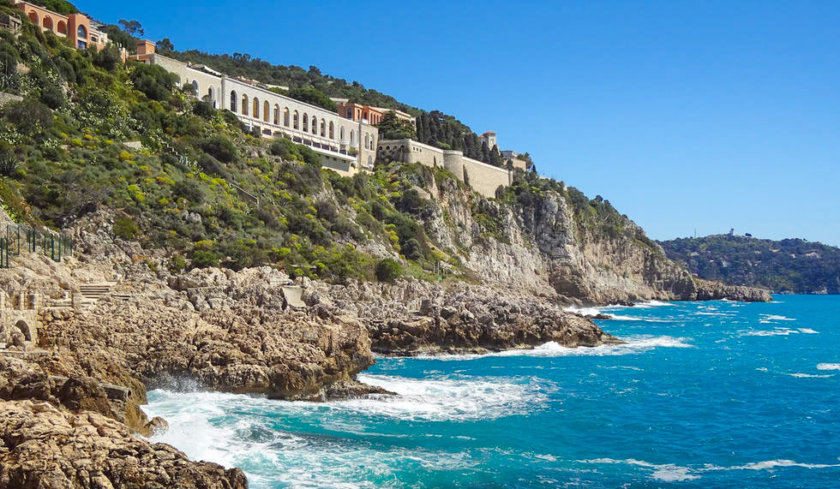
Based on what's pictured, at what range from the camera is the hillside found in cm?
15788

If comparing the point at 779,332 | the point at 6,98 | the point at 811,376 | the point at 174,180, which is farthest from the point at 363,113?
the point at 811,376

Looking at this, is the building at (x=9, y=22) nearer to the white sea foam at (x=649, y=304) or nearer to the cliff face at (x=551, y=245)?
the cliff face at (x=551, y=245)

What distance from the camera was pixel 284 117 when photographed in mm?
61562

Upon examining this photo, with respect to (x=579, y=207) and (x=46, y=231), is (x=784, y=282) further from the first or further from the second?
(x=46, y=231)

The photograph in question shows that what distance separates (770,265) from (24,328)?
17165 centimetres

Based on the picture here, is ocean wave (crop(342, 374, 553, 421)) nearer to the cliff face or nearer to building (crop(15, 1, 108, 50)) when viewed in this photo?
the cliff face

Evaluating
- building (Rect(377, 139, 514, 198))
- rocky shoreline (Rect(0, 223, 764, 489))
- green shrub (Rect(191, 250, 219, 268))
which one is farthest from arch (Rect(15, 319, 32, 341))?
building (Rect(377, 139, 514, 198))

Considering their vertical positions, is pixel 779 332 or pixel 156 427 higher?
pixel 779 332

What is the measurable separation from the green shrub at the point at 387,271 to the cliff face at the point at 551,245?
17.8m

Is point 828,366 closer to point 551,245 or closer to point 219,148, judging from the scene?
point 219,148

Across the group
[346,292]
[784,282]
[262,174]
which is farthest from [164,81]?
[784,282]

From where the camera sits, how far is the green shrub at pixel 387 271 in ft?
139

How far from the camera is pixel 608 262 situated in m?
85.6

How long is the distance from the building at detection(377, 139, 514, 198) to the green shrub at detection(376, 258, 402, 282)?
2652 centimetres
